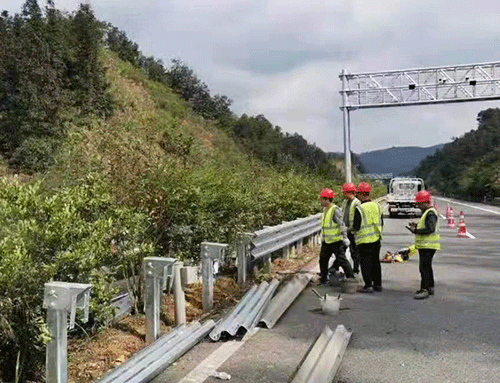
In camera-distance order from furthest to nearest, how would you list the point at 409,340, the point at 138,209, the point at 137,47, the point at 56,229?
the point at 137,47 → the point at 138,209 → the point at 409,340 → the point at 56,229

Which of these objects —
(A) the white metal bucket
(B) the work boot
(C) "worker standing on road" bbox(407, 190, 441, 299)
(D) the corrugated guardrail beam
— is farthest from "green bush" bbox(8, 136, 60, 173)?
(D) the corrugated guardrail beam

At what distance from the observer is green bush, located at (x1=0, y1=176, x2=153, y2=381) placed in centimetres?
427

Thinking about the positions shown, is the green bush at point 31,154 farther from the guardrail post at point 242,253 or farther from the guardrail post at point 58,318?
the guardrail post at point 58,318

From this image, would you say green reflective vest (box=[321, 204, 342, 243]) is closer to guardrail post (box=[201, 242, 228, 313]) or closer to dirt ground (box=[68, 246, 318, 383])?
dirt ground (box=[68, 246, 318, 383])

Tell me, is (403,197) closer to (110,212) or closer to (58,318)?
(110,212)

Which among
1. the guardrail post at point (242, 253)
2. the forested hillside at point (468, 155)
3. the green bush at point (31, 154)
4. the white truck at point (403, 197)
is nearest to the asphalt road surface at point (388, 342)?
the guardrail post at point (242, 253)

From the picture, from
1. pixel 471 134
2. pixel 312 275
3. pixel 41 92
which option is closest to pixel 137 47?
pixel 41 92

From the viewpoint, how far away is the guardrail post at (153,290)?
5684mm

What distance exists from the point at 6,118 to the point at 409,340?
89.0 feet

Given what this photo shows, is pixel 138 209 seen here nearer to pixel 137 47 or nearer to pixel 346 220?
pixel 346 220

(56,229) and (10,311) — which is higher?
(56,229)

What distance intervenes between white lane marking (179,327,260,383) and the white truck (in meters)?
25.0

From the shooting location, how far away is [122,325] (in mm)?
6336

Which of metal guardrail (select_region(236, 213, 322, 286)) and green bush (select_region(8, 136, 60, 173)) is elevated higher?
green bush (select_region(8, 136, 60, 173))
